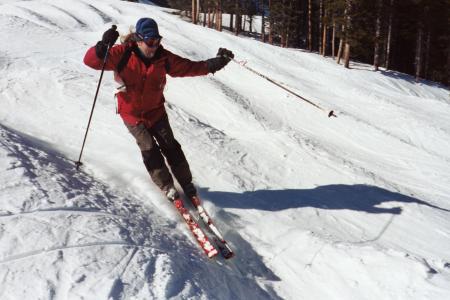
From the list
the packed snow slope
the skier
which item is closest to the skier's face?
the skier

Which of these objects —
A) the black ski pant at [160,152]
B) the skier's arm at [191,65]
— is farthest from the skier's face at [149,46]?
the black ski pant at [160,152]

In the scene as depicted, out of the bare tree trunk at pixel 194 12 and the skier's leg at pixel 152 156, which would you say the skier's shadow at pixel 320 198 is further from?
the bare tree trunk at pixel 194 12

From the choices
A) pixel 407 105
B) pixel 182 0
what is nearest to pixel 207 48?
pixel 407 105

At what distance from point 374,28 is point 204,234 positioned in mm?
27076

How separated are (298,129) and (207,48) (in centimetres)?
1000

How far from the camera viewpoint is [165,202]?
545 cm

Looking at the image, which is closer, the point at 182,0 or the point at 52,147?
the point at 52,147

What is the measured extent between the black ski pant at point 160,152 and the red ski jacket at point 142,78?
11 centimetres

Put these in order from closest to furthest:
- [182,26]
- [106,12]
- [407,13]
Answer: [182,26]
[106,12]
[407,13]

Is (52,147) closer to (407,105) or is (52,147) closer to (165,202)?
(165,202)

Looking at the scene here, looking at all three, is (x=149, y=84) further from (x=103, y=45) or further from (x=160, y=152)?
(x=160, y=152)

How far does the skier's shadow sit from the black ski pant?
77 cm

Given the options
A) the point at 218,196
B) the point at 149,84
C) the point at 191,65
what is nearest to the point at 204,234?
the point at 218,196

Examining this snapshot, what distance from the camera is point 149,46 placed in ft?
16.2
